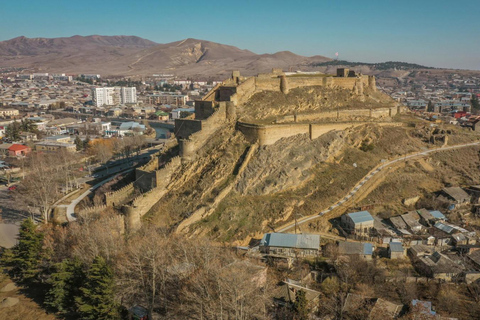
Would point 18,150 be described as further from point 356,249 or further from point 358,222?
point 356,249

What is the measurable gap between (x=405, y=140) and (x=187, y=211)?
23848 millimetres

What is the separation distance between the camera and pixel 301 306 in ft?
57.1

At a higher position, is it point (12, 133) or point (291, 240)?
point (12, 133)

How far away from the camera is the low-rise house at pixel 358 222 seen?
2616 cm

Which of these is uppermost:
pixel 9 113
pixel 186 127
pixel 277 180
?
pixel 186 127

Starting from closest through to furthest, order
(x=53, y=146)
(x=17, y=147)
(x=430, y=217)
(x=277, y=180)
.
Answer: (x=430, y=217) → (x=277, y=180) → (x=17, y=147) → (x=53, y=146)

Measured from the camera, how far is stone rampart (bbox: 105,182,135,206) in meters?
30.2

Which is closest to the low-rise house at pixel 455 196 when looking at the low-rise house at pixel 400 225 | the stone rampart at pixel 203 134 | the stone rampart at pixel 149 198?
the low-rise house at pixel 400 225

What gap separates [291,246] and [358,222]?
5834mm

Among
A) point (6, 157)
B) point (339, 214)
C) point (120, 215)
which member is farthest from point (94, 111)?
point (339, 214)

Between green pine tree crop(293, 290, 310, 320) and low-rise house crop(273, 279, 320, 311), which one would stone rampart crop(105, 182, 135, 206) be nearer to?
low-rise house crop(273, 279, 320, 311)

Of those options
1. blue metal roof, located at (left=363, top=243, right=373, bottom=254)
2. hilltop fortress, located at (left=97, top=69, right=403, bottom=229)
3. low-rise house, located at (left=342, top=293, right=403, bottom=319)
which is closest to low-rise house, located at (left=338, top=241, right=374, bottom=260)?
blue metal roof, located at (left=363, top=243, right=373, bottom=254)

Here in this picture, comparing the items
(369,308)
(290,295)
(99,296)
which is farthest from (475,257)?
(99,296)

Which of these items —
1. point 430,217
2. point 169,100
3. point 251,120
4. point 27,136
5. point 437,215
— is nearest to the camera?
point 430,217
